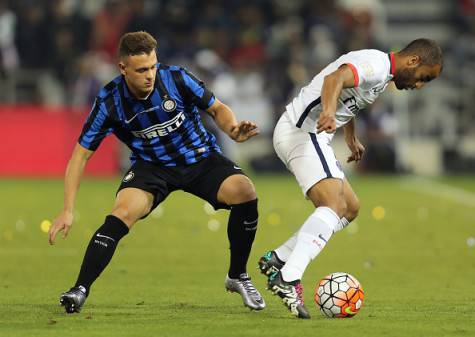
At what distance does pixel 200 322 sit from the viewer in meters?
7.23

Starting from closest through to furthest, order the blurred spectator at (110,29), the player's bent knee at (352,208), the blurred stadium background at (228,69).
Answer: the player's bent knee at (352,208)
the blurred stadium background at (228,69)
the blurred spectator at (110,29)

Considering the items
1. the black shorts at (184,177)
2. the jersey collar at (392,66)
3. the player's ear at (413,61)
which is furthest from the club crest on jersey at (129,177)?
the player's ear at (413,61)

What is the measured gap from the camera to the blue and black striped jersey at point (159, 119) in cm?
786

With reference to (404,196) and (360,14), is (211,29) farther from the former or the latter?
(404,196)

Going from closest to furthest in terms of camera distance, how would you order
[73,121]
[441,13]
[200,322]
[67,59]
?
[200,322], [73,121], [67,59], [441,13]

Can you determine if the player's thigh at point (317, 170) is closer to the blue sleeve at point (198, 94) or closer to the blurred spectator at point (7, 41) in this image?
the blue sleeve at point (198, 94)

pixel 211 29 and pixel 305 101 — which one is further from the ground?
pixel 305 101

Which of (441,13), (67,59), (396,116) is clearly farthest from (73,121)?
(441,13)

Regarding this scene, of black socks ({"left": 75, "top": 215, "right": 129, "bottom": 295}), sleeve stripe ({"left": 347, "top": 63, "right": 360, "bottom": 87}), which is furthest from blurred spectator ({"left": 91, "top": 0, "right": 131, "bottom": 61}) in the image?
sleeve stripe ({"left": 347, "top": 63, "right": 360, "bottom": 87})

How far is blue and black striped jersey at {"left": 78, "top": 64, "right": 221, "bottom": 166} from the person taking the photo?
25.8 feet

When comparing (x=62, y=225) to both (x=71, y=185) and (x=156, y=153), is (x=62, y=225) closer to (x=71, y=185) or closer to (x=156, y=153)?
(x=71, y=185)

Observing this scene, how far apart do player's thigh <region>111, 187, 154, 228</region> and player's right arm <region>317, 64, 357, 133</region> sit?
134cm

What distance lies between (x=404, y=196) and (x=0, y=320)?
11343 millimetres

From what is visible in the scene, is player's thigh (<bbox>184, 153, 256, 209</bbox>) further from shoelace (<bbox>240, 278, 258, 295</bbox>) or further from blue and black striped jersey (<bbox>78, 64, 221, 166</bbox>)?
shoelace (<bbox>240, 278, 258, 295</bbox>)
